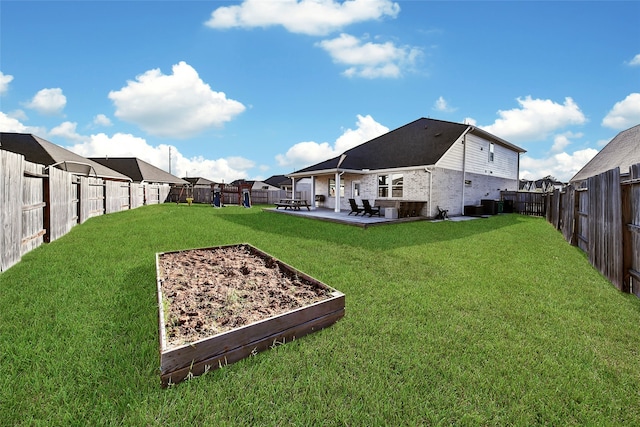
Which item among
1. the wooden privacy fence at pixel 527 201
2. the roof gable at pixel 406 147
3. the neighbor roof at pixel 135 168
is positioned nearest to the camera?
the roof gable at pixel 406 147

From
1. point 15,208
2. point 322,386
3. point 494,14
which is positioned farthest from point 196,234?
point 494,14

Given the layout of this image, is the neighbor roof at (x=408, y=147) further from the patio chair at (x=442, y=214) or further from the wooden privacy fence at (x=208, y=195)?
the wooden privacy fence at (x=208, y=195)

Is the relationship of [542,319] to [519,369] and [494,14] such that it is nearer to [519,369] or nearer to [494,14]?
[519,369]

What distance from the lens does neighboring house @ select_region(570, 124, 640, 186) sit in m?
13.9

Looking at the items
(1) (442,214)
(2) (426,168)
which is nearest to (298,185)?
(2) (426,168)

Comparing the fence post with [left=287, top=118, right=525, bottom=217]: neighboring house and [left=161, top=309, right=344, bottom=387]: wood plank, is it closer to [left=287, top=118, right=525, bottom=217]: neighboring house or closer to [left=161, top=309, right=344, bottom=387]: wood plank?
[left=161, top=309, right=344, bottom=387]: wood plank

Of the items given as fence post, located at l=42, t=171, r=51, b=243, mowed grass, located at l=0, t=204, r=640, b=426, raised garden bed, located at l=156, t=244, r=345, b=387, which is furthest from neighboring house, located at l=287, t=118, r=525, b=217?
fence post, located at l=42, t=171, r=51, b=243

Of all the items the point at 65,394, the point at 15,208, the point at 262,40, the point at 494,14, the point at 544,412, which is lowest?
the point at 544,412

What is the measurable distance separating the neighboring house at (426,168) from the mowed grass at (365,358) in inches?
419

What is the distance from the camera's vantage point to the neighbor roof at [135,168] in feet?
105

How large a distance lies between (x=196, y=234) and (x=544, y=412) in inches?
356

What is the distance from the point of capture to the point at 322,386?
2.08 meters

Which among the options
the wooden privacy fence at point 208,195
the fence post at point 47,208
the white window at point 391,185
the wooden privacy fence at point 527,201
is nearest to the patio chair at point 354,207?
the white window at point 391,185

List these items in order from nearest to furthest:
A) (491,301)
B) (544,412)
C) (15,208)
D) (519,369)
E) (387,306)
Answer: (544,412) → (519,369) → (387,306) → (491,301) → (15,208)
